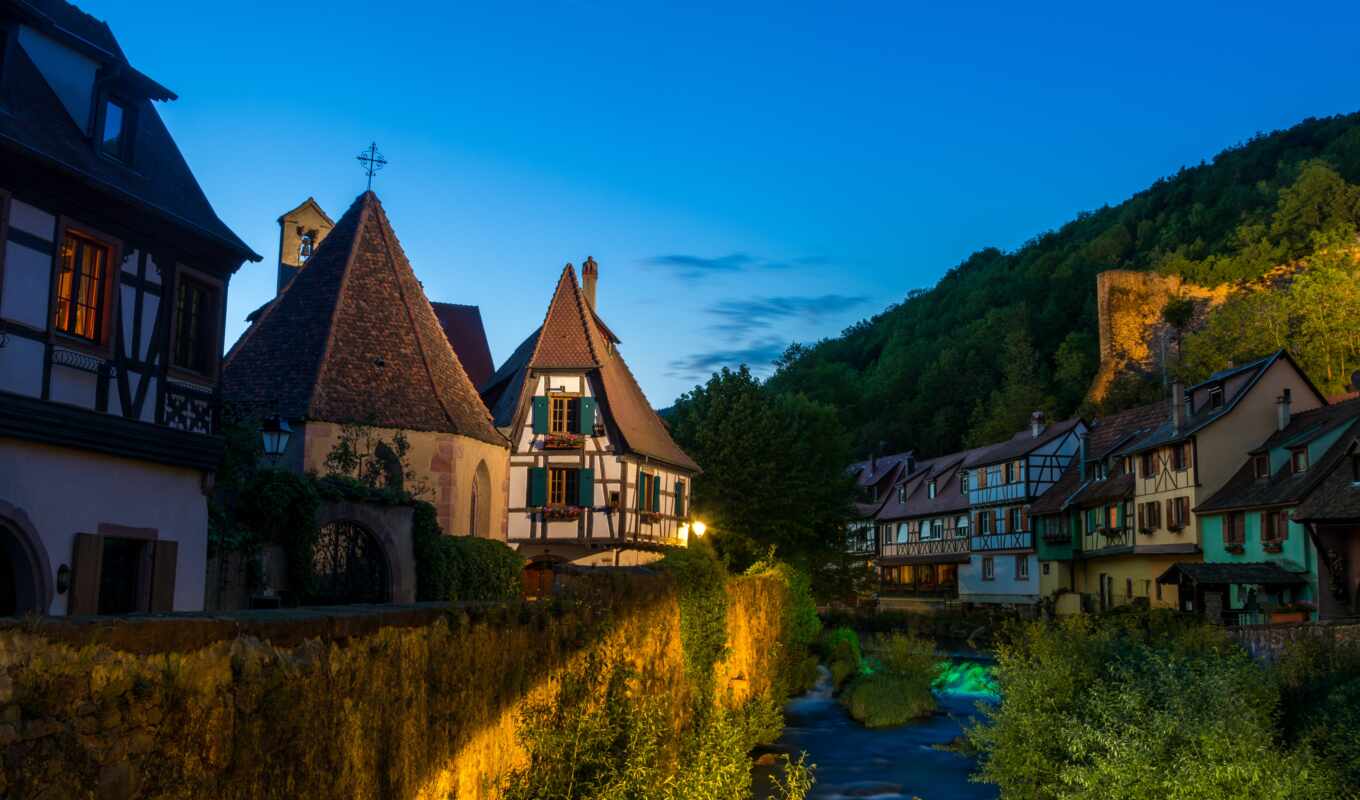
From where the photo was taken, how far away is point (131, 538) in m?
14.7

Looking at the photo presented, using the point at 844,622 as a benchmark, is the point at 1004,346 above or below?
above

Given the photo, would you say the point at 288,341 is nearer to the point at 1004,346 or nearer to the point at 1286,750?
the point at 1286,750

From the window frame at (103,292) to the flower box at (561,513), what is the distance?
2189 cm

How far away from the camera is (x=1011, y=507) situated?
58.3 m

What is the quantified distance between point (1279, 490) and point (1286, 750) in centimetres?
2491

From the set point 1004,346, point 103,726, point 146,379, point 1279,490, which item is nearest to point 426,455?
point 146,379

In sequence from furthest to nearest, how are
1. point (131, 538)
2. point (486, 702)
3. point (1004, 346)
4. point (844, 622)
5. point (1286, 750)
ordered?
point (1004, 346) → point (844, 622) → point (1286, 750) → point (131, 538) → point (486, 702)

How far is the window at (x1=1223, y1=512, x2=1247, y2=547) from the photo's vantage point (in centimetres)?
4047

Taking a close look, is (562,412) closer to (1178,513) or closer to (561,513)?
(561,513)

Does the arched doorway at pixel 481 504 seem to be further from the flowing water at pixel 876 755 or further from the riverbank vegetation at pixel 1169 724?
the riverbank vegetation at pixel 1169 724

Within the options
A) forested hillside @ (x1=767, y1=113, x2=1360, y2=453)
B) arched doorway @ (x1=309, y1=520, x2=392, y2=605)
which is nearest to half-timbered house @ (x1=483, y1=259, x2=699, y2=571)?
arched doorway @ (x1=309, y1=520, x2=392, y2=605)

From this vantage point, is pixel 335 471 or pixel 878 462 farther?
pixel 878 462

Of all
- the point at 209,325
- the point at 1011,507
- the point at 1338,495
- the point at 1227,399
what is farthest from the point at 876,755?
the point at 1011,507

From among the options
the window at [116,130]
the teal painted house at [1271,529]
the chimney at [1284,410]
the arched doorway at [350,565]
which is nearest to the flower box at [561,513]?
the arched doorway at [350,565]
